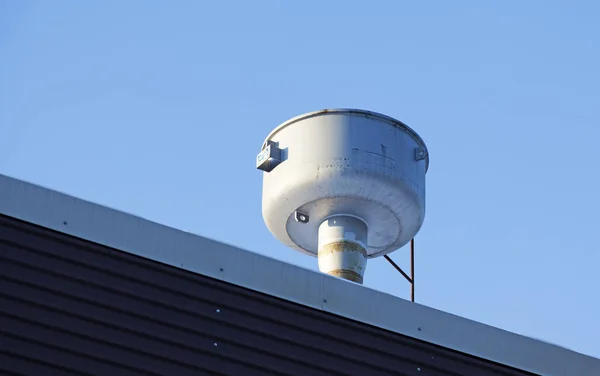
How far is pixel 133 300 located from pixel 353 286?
1.81m

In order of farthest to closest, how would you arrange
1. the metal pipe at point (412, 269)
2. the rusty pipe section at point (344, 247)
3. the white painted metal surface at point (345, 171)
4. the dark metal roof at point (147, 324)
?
the metal pipe at point (412, 269), the rusty pipe section at point (344, 247), the white painted metal surface at point (345, 171), the dark metal roof at point (147, 324)

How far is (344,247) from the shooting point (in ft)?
44.9

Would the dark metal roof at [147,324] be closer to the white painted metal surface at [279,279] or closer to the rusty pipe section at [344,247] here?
the white painted metal surface at [279,279]

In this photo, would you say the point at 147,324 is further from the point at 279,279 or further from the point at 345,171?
the point at 345,171

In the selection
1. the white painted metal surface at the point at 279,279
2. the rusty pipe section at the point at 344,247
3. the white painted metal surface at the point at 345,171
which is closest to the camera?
the white painted metal surface at the point at 279,279

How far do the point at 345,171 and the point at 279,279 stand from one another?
18.1 feet

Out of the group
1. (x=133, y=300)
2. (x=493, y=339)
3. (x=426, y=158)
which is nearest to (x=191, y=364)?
→ (x=133, y=300)

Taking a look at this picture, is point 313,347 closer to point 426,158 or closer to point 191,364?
point 191,364

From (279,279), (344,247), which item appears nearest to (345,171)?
(344,247)

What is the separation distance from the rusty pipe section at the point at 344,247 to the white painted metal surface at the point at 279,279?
17.2ft

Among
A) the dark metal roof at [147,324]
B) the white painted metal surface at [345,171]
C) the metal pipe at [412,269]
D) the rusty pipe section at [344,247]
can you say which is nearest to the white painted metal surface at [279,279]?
the dark metal roof at [147,324]

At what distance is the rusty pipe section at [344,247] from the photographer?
44.9 ft

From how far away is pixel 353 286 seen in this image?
804 cm

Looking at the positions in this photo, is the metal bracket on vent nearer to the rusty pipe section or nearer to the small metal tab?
the small metal tab
